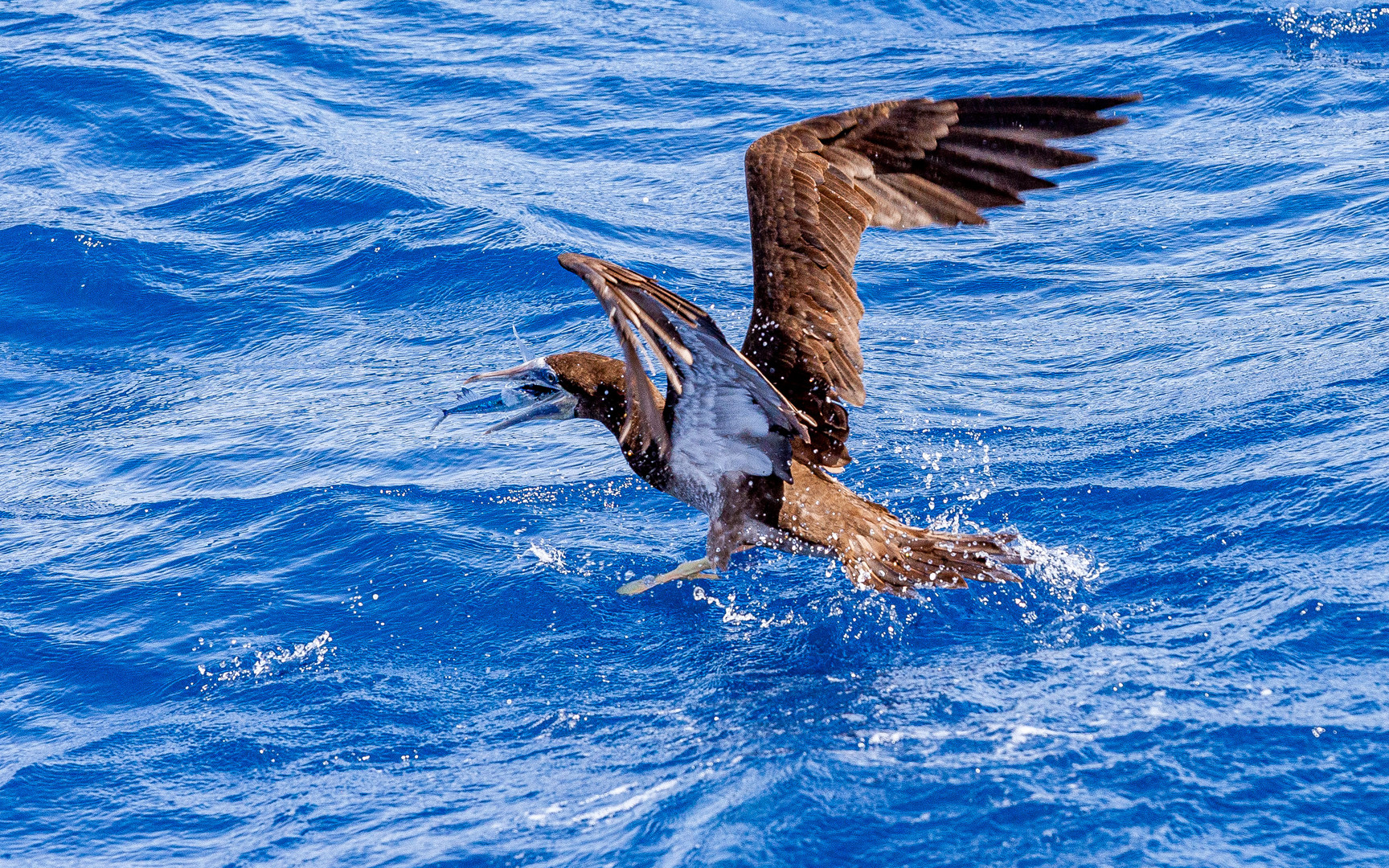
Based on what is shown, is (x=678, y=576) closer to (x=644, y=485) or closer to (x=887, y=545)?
(x=887, y=545)

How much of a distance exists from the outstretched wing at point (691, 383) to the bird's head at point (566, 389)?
0.43 m

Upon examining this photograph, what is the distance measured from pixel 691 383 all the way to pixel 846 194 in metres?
1.54

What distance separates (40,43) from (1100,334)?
421 inches

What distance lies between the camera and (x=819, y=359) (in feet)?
19.5

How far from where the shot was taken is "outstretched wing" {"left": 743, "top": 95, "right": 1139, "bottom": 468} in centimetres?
596

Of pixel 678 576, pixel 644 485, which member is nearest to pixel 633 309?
pixel 678 576

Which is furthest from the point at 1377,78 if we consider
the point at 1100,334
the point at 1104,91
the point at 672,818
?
the point at 672,818

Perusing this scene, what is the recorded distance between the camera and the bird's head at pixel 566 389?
612 centimetres

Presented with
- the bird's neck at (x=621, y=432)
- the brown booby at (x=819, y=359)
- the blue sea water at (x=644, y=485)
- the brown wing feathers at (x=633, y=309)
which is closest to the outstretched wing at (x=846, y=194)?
the brown booby at (x=819, y=359)

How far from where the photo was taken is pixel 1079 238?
10.1 metres

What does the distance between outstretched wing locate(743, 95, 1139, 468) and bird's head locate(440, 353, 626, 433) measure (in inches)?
24.6

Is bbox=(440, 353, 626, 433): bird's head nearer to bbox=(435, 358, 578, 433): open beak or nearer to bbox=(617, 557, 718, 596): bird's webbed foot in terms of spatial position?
bbox=(435, 358, 578, 433): open beak

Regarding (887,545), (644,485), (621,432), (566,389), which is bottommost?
(644,485)

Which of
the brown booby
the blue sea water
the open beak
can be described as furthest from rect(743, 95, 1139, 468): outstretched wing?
the blue sea water
